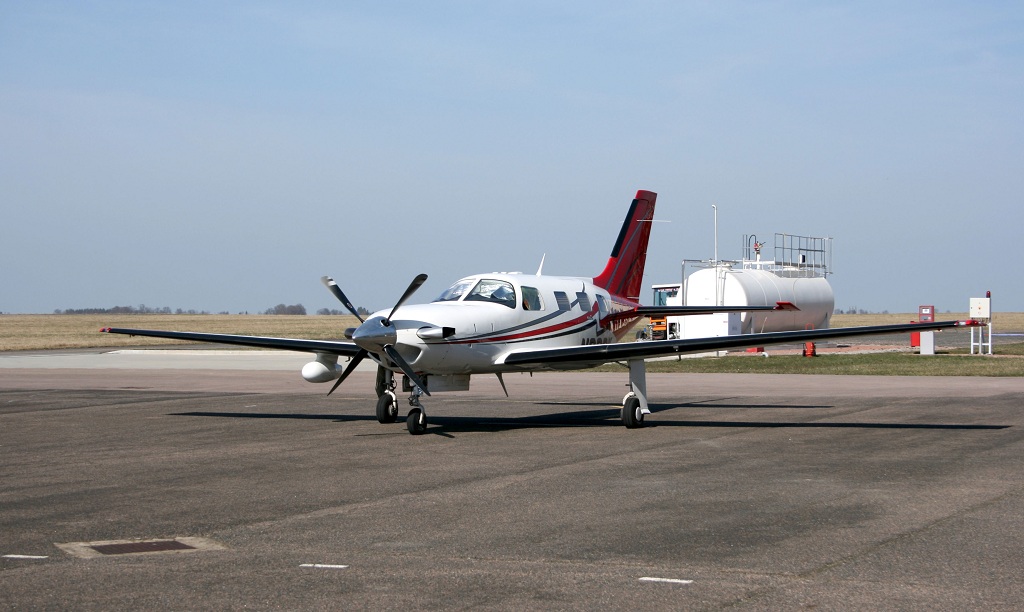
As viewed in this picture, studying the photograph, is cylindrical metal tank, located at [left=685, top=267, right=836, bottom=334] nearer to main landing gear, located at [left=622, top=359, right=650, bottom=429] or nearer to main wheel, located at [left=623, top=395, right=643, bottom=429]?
main landing gear, located at [left=622, top=359, right=650, bottom=429]

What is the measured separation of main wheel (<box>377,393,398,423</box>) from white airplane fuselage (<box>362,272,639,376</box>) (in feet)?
4.76

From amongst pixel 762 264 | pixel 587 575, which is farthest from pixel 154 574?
pixel 762 264

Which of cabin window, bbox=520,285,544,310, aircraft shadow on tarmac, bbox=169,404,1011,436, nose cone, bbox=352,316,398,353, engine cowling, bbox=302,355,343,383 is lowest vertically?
aircraft shadow on tarmac, bbox=169,404,1011,436

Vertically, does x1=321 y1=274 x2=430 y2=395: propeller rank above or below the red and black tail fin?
below

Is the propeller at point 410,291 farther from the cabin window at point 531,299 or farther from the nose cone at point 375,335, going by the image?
the cabin window at point 531,299

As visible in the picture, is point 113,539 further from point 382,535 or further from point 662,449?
point 662,449

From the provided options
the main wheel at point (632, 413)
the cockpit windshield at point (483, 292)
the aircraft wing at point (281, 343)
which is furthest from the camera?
the aircraft wing at point (281, 343)

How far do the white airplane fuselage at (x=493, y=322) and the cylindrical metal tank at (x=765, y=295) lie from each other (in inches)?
1009

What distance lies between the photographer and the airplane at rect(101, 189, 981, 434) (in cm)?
1797

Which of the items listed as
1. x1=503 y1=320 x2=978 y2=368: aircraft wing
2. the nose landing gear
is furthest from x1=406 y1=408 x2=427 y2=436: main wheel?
x1=503 y1=320 x2=978 y2=368: aircraft wing

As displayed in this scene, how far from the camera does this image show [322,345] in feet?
67.4

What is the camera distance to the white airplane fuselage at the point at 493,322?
59.5ft

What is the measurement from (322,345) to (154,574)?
12.8 meters

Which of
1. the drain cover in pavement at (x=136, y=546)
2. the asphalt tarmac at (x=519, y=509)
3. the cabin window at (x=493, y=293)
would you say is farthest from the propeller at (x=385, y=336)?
the drain cover in pavement at (x=136, y=546)
